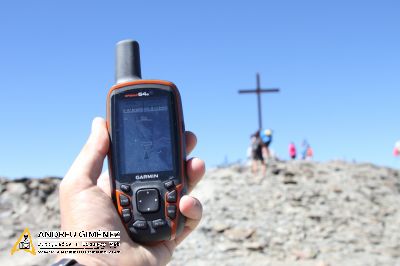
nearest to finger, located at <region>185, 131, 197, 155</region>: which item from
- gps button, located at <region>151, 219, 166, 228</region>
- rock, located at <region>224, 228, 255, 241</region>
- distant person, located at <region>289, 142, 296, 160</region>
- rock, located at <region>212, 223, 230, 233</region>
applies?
gps button, located at <region>151, 219, 166, 228</region>

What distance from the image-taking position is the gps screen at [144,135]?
3965 millimetres

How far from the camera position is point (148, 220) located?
3.77 m

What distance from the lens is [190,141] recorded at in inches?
163

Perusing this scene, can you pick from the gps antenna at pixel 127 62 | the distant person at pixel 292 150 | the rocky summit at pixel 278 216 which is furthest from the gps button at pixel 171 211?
the distant person at pixel 292 150

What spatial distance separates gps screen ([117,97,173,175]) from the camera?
13.0 ft

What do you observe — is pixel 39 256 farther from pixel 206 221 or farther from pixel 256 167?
pixel 256 167

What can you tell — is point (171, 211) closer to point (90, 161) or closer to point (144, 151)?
point (144, 151)

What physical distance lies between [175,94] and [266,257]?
9.72 m

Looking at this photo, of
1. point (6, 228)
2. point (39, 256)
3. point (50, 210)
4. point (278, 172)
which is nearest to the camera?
point (39, 256)

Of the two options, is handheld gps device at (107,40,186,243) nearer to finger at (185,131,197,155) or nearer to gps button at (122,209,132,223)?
gps button at (122,209,132,223)

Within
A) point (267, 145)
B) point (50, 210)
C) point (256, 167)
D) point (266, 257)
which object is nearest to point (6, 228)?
point (50, 210)

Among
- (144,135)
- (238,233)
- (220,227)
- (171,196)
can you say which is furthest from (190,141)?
(220,227)

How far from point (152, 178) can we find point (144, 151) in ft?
0.79

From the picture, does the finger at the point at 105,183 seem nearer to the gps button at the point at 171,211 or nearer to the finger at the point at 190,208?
the gps button at the point at 171,211
